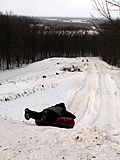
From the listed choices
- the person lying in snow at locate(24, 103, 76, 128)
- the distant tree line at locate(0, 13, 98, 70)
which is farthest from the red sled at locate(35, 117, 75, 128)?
the distant tree line at locate(0, 13, 98, 70)

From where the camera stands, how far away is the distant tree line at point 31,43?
70062 millimetres

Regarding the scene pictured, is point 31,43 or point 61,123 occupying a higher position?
point 61,123

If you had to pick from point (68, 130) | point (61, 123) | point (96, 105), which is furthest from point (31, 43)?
point (68, 130)

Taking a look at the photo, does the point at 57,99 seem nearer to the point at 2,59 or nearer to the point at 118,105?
the point at 118,105

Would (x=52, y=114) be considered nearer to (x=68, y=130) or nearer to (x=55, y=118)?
(x=55, y=118)

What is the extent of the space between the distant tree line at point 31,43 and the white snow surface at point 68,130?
38.6 m

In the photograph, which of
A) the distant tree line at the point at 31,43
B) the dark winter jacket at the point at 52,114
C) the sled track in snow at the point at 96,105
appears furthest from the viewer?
the distant tree line at the point at 31,43

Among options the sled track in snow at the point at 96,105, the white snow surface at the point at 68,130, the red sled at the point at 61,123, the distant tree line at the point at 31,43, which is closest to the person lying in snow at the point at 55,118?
the red sled at the point at 61,123

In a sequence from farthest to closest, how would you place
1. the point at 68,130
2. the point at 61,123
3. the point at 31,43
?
the point at 31,43
the point at 61,123
the point at 68,130

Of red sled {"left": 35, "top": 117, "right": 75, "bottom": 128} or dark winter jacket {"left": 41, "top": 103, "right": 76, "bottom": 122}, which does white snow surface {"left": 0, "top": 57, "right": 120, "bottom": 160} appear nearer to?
red sled {"left": 35, "top": 117, "right": 75, "bottom": 128}

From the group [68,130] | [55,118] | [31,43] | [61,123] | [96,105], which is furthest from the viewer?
[31,43]

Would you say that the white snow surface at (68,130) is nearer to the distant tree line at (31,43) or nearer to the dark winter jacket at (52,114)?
the dark winter jacket at (52,114)

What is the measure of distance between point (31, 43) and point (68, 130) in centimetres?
7491

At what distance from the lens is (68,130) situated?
920cm
